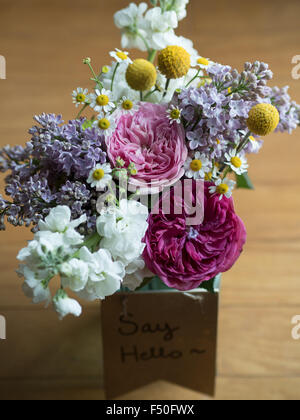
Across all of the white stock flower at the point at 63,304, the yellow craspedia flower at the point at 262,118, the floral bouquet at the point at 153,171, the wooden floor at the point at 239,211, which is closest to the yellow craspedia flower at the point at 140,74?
the floral bouquet at the point at 153,171

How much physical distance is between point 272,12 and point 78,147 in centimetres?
88

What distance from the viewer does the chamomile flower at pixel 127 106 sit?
48cm

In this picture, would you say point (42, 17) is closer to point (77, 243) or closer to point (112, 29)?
point (112, 29)

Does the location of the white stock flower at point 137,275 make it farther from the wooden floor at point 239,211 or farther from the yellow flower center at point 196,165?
the wooden floor at point 239,211

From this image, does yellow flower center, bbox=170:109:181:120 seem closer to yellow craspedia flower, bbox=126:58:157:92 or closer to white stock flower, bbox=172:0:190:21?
yellow craspedia flower, bbox=126:58:157:92

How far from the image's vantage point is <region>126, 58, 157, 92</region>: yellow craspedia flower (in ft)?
1.50

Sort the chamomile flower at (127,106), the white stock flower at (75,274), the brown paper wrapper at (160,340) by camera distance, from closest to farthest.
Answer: the white stock flower at (75,274)
the chamomile flower at (127,106)
the brown paper wrapper at (160,340)

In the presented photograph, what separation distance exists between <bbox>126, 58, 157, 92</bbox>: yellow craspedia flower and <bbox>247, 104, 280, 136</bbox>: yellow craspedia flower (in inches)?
4.0

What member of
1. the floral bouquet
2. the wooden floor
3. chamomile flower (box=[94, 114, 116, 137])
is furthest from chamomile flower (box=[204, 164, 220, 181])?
the wooden floor

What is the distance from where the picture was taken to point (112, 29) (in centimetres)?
112

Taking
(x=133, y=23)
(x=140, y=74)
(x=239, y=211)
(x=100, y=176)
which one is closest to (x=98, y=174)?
(x=100, y=176)

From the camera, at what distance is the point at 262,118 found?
1.45ft

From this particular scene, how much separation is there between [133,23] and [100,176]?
0.71ft

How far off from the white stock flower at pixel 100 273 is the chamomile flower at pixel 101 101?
15cm
